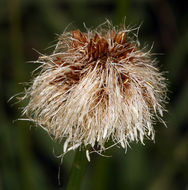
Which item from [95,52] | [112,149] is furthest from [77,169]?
[112,149]

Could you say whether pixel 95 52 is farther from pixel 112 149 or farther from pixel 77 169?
pixel 112 149

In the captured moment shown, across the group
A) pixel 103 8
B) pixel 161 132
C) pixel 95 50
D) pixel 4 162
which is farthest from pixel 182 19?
pixel 95 50

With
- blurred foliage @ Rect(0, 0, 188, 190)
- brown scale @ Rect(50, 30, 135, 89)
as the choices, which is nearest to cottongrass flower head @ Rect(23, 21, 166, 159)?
brown scale @ Rect(50, 30, 135, 89)

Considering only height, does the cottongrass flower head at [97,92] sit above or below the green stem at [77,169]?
above

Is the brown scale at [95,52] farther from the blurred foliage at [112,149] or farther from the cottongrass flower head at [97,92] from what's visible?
the blurred foliage at [112,149]

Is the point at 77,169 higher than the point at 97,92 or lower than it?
lower

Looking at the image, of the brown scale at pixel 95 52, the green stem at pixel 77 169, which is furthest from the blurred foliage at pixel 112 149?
the green stem at pixel 77 169

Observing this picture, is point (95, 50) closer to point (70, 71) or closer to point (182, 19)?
point (70, 71)

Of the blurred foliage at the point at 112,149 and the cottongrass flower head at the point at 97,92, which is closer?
the cottongrass flower head at the point at 97,92
